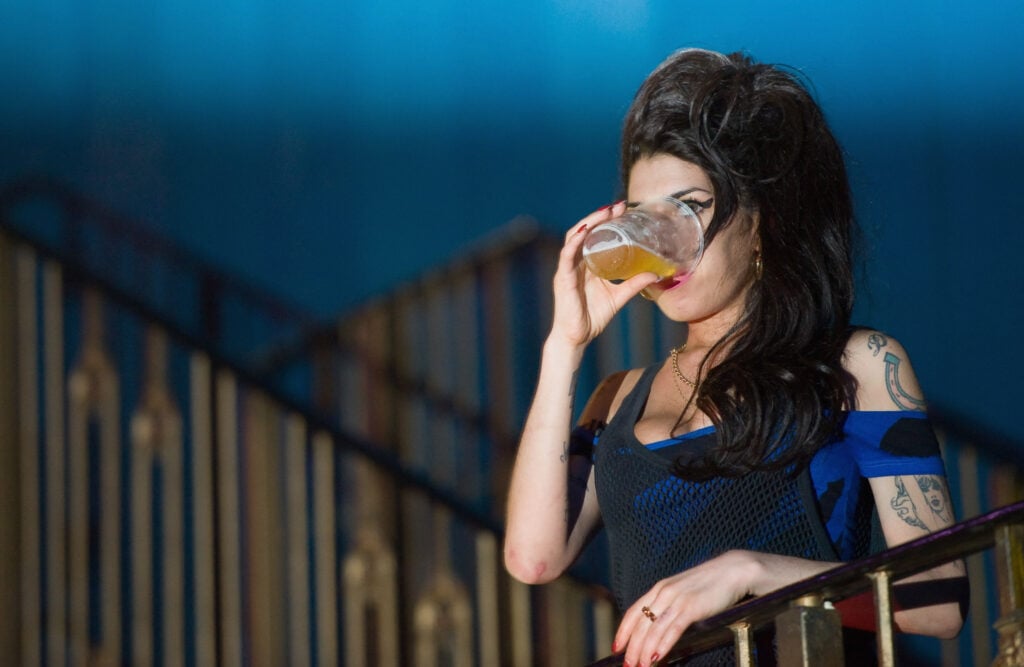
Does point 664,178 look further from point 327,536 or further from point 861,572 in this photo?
point 327,536

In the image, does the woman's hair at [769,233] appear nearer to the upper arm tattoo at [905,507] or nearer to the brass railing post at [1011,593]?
the upper arm tattoo at [905,507]

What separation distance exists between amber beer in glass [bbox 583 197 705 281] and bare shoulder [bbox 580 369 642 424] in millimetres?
271

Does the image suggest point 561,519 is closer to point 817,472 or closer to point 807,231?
point 817,472

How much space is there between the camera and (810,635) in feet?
4.29

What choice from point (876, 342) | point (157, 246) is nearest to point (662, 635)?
point (876, 342)

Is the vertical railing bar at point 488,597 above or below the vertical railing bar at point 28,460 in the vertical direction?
below

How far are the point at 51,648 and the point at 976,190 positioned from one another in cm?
308

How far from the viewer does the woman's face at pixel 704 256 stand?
1679 millimetres

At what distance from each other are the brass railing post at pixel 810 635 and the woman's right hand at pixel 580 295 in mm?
508

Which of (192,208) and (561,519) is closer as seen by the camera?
(561,519)

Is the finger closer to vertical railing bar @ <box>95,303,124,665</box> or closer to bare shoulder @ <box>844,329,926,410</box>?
bare shoulder @ <box>844,329,926,410</box>

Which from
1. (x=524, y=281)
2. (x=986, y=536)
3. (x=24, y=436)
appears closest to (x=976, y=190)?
(x=524, y=281)

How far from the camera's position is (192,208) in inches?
193

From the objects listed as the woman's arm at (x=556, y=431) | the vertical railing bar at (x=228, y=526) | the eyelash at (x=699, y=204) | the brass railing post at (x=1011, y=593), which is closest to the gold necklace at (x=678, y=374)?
the woman's arm at (x=556, y=431)
